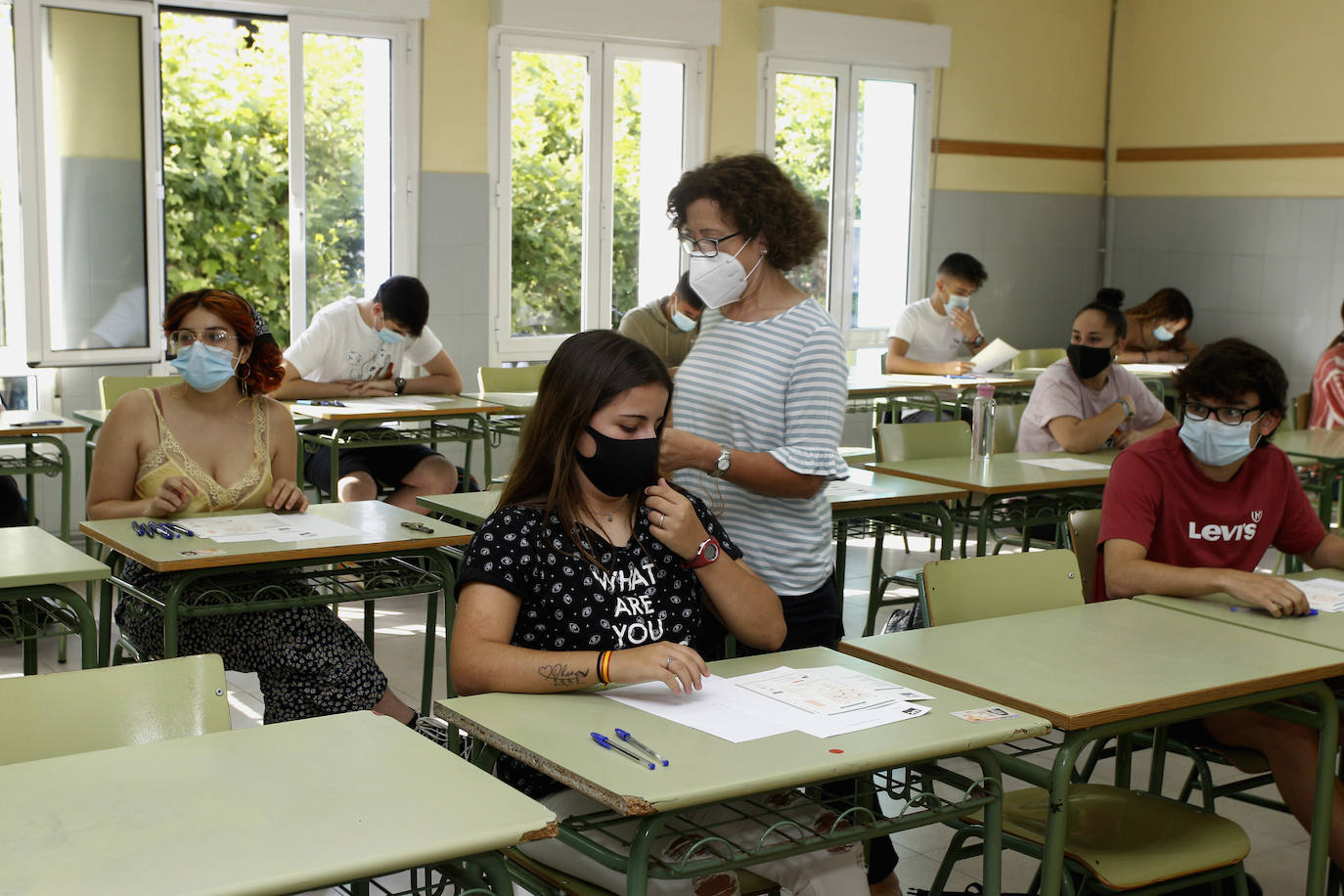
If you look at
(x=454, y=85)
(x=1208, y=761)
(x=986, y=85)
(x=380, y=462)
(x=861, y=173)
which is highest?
(x=986, y=85)

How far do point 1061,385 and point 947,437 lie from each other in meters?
0.49

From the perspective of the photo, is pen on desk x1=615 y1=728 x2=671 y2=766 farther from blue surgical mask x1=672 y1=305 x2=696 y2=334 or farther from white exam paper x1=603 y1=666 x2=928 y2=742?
blue surgical mask x1=672 y1=305 x2=696 y2=334

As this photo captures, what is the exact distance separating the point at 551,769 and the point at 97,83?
556 cm

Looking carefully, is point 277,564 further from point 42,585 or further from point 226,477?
point 42,585

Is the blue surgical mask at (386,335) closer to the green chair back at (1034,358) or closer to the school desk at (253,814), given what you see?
the green chair back at (1034,358)

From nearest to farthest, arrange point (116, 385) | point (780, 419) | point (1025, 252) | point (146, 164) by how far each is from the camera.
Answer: point (780, 419)
point (116, 385)
point (146, 164)
point (1025, 252)

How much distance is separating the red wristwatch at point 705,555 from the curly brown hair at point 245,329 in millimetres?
1700

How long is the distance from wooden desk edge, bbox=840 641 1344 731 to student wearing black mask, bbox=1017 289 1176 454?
8.88 feet

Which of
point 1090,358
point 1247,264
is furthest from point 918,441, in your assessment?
point 1247,264

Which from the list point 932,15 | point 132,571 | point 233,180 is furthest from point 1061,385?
point 233,180

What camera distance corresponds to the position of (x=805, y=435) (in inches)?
103

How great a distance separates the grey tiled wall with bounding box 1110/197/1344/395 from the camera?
29.1 feet

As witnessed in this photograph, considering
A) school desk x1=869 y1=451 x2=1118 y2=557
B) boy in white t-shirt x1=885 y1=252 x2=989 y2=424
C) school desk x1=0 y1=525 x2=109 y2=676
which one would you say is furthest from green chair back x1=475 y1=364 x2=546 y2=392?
school desk x1=0 y1=525 x2=109 y2=676

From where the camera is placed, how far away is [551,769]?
181cm
